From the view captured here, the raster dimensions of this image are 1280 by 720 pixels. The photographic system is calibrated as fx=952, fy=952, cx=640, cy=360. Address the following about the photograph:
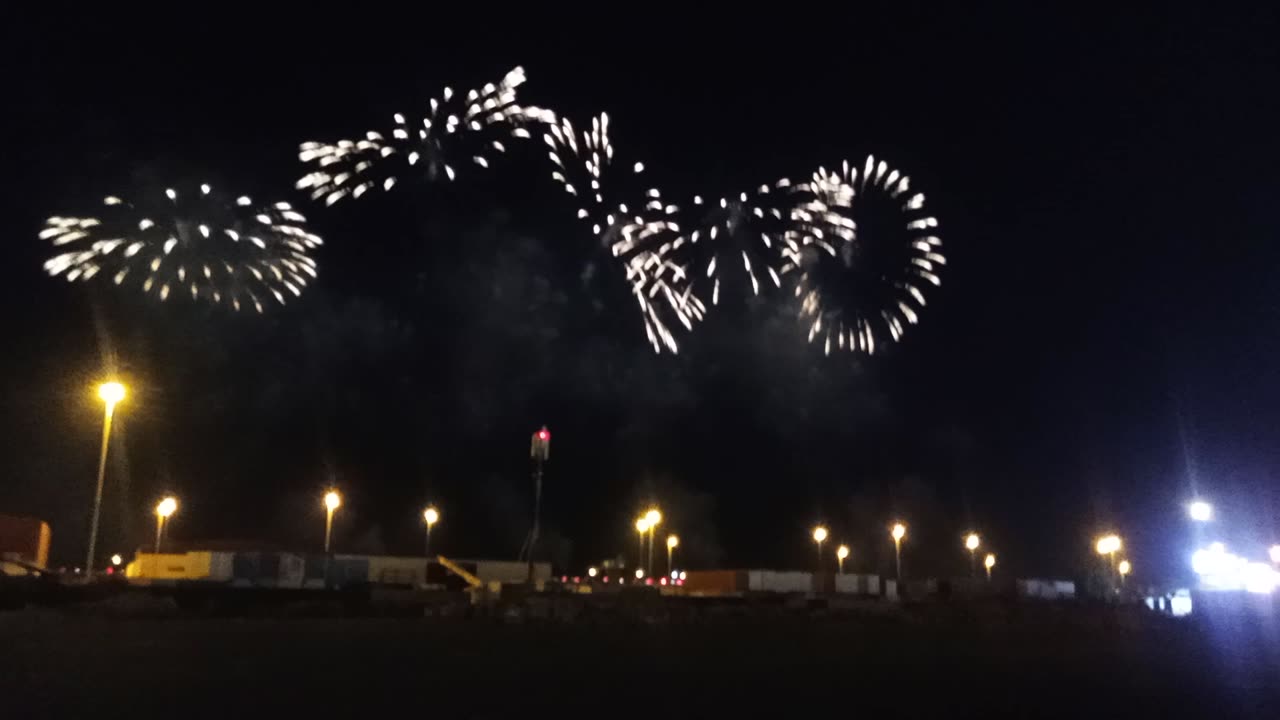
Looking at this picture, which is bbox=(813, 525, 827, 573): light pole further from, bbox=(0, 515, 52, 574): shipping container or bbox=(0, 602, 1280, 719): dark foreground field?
bbox=(0, 602, 1280, 719): dark foreground field

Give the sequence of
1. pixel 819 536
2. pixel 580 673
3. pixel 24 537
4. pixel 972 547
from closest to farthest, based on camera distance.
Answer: pixel 580 673, pixel 24 537, pixel 819 536, pixel 972 547

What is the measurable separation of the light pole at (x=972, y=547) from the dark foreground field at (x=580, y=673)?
1852 inches

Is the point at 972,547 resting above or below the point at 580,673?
above

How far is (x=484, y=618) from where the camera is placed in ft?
76.4

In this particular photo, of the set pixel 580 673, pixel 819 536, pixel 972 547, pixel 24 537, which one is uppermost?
pixel 819 536

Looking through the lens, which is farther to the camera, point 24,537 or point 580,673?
point 24,537

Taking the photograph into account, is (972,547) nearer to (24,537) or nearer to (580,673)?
(24,537)

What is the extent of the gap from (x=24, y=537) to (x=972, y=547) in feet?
181

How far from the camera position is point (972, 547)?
6488 cm

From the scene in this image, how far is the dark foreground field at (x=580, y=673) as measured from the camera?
8414mm

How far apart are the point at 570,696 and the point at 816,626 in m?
15.4

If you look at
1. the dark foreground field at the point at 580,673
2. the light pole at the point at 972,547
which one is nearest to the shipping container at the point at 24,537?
the dark foreground field at the point at 580,673

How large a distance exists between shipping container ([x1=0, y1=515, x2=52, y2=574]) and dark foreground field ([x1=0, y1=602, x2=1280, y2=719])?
96.0ft

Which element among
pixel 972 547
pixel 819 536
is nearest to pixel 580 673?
pixel 819 536
